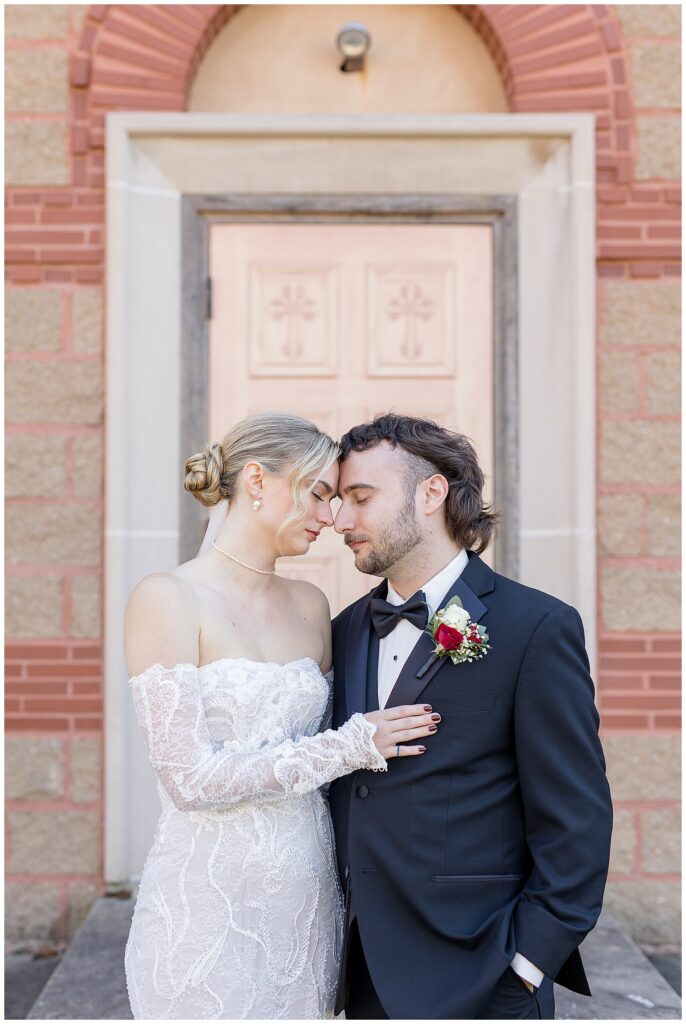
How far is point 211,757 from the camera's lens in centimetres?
242

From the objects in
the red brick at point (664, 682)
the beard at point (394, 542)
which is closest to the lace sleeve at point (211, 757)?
the beard at point (394, 542)

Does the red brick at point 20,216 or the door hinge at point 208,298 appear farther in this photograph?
the door hinge at point 208,298

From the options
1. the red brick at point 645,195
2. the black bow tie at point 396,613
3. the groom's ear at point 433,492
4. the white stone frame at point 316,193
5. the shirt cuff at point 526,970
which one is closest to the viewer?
the shirt cuff at point 526,970

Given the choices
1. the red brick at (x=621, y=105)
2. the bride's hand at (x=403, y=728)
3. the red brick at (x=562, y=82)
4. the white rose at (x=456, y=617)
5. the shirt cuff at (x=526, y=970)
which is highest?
the red brick at (x=562, y=82)

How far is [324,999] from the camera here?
2.62 m

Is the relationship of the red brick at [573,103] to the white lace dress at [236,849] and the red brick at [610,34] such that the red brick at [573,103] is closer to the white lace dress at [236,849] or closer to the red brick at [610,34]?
the red brick at [610,34]

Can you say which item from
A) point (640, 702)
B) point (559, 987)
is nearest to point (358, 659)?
point (559, 987)

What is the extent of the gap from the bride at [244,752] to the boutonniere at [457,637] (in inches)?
6.2

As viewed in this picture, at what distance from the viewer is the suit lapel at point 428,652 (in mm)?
2498

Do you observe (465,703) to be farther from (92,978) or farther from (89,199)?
(89,199)

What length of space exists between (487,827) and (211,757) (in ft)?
2.35

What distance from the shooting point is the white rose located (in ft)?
8.02

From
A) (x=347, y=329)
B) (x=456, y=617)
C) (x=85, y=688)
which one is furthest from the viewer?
(x=347, y=329)

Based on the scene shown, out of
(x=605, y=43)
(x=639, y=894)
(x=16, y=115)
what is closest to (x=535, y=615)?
(x=639, y=894)
